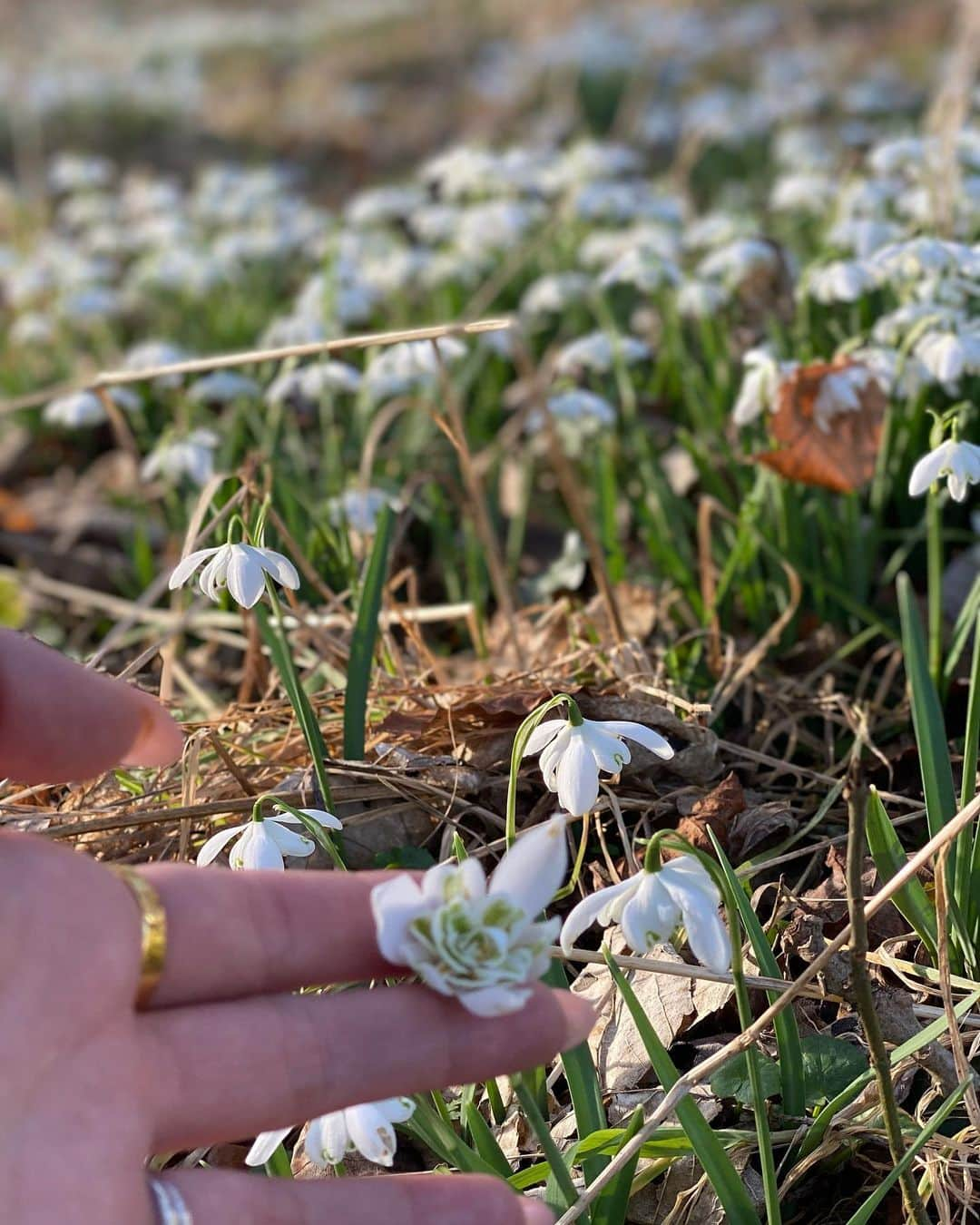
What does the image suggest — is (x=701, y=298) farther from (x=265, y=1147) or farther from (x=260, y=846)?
(x=265, y=1147)

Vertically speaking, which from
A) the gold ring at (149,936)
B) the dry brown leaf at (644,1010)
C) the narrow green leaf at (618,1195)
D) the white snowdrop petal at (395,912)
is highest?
the white snowdrop petal at (395,912)

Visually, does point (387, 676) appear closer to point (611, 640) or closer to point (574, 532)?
point (611, 640)

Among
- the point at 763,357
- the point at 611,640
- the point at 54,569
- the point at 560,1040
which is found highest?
the point at 763,357

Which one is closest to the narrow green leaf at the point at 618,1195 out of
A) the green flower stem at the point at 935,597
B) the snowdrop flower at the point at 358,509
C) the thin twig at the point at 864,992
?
the thin twig at the point at 864,992

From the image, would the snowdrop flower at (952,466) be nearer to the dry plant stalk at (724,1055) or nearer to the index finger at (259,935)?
the dry plant stalk at (724,1055)

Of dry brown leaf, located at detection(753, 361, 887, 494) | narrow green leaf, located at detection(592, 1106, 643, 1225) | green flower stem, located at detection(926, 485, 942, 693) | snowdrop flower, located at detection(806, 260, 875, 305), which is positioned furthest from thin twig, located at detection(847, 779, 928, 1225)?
snowdrop flower, located at detection(806, 260, 875, 305)

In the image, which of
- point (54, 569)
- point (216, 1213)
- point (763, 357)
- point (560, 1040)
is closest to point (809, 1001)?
point (560, 1040)
